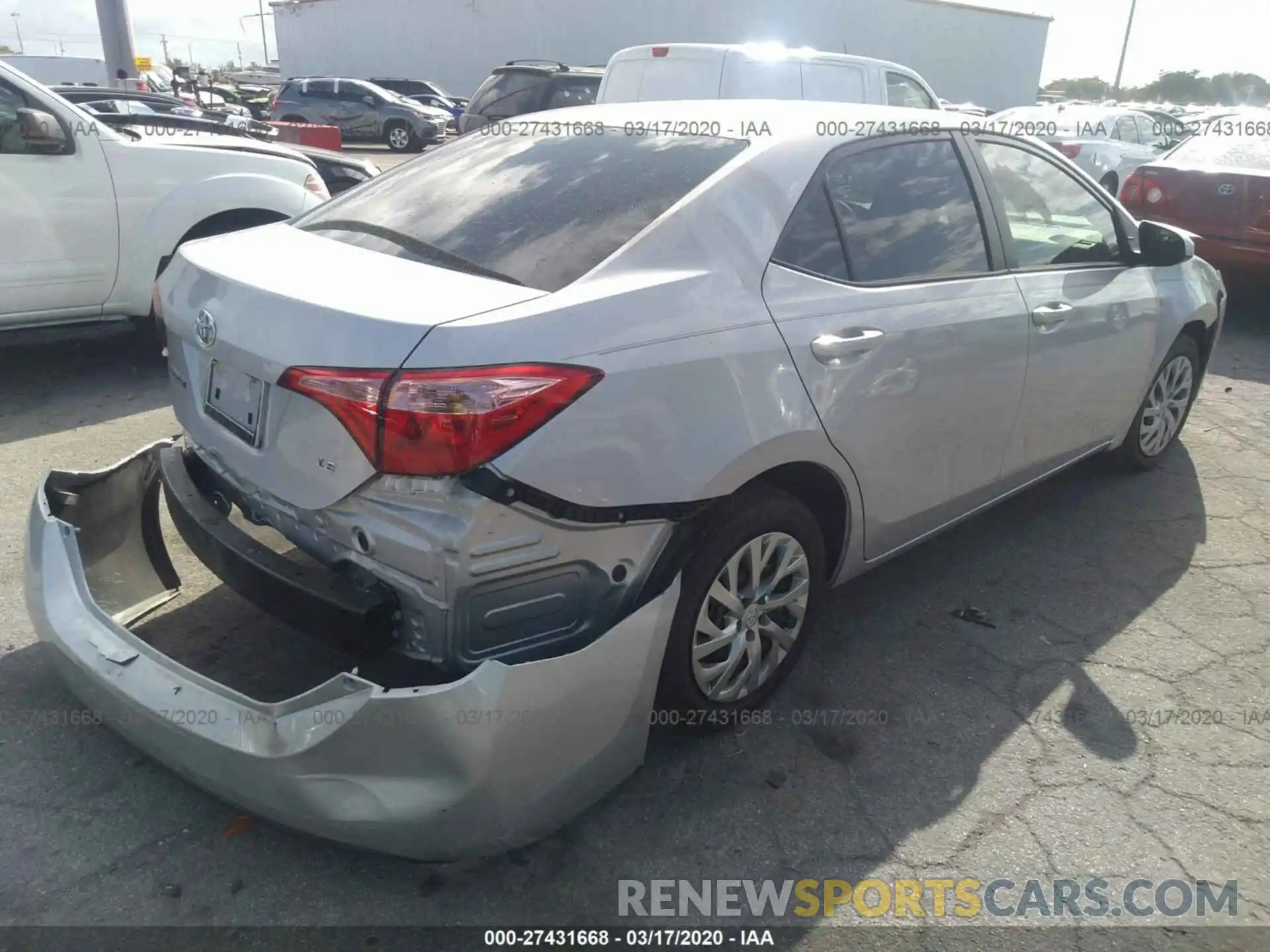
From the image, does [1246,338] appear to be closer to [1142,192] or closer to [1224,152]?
[1142,192]

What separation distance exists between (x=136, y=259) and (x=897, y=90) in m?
7.36

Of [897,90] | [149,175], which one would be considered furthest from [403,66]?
[149,175]

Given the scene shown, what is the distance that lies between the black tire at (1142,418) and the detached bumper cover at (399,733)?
3.16m

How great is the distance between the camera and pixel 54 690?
2.79 meters

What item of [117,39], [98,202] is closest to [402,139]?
[117,39]

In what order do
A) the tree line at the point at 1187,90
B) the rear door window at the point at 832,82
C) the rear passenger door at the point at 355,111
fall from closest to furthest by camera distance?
the rear door window at the point at 832,82, the rear passenger door at the point at 355,111, the tree line at the point at 1187,90

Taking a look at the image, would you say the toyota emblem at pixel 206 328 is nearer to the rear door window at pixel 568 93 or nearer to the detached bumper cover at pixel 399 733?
the detached bumper cover at pixel 399 733

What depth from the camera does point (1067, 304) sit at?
11.4 ft

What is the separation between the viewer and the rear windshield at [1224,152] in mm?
7781

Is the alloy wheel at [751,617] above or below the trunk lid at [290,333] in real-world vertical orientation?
below

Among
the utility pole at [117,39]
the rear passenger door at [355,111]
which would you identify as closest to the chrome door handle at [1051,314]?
the utility pole at [117,39]

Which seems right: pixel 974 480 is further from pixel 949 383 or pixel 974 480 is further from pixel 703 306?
pixel 703 306

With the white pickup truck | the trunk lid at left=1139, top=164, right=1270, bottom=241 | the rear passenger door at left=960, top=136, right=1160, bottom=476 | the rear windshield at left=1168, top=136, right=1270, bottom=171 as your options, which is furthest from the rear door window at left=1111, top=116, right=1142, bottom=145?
the white pickup truck

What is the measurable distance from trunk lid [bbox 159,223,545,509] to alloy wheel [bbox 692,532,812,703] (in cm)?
95
